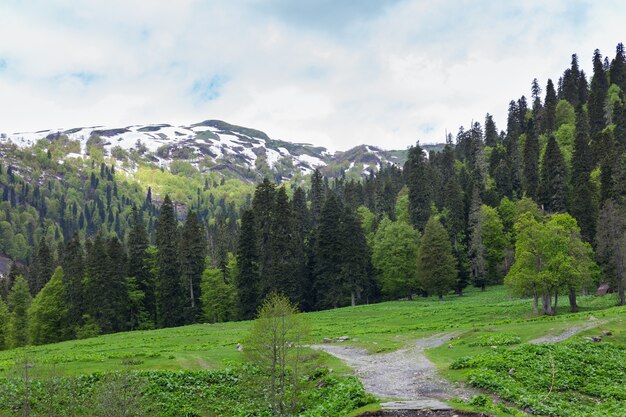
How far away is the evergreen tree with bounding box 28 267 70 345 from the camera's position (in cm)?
7181

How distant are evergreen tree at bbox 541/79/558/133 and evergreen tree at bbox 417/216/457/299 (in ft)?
243

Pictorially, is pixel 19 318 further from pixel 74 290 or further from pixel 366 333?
pixel 366 333

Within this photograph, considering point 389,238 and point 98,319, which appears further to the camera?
point 389,238

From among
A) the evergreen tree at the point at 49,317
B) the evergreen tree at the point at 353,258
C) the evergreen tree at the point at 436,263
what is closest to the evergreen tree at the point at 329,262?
the evergreen tree at the point at 353,258

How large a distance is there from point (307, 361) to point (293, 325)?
2.42 meters

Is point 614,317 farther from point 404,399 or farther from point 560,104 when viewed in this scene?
point 560,104

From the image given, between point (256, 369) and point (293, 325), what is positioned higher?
point (293, 325)

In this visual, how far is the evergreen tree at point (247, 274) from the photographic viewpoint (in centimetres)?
7306

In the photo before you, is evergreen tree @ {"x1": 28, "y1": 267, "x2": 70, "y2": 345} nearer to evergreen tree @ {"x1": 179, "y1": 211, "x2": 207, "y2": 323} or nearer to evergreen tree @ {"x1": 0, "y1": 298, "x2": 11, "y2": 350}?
evergreen tree @ {"x1": 0, "y1": 298, "x2": 11, "y2": 350}

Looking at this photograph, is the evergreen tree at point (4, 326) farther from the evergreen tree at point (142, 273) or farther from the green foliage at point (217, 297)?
the green foliage at point (217, 297)

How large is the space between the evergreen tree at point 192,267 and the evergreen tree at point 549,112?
98.0m

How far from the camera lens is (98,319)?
229 ft

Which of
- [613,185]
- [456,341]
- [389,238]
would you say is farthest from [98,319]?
[613,185]

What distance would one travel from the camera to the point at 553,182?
88.1 meters
